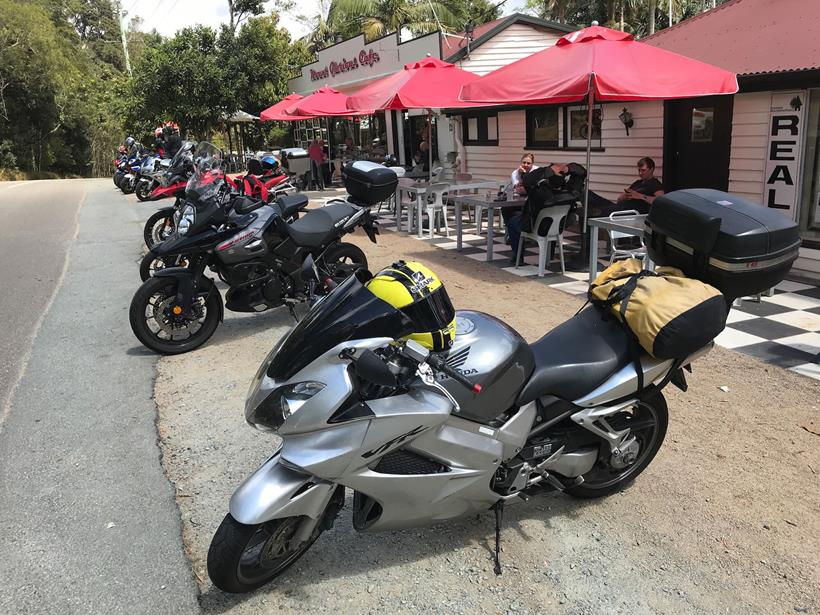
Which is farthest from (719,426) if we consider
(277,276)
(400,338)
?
(277,276)

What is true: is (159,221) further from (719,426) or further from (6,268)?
(719,426)

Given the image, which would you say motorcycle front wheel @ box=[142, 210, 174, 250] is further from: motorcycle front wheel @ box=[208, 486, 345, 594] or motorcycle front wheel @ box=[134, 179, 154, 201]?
motorcycle front wheel @ box=[134, 179, 154, 201]

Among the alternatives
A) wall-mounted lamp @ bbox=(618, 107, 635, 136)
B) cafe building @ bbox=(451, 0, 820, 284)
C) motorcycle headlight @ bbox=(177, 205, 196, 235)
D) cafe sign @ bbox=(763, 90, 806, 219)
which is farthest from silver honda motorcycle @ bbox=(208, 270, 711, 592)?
wall-mounted lamp @ bbox=(618, 107, 635, 136)

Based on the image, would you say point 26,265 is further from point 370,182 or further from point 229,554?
point 229,554

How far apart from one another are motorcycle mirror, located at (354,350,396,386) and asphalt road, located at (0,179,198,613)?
3.94 ft

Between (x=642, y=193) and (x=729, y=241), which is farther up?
(x=729, y=241)

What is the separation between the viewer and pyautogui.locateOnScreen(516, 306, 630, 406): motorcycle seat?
8.16 ft

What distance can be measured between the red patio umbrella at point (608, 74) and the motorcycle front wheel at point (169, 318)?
3529mm

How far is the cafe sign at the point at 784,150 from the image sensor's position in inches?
254

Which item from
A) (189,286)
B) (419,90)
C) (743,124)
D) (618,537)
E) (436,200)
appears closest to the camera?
(618,537)

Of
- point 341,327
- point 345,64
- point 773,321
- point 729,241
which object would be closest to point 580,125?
point 773,321

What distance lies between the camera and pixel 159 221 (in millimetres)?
9516

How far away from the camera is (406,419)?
7.18 feet

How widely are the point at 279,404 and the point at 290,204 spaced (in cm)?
374
